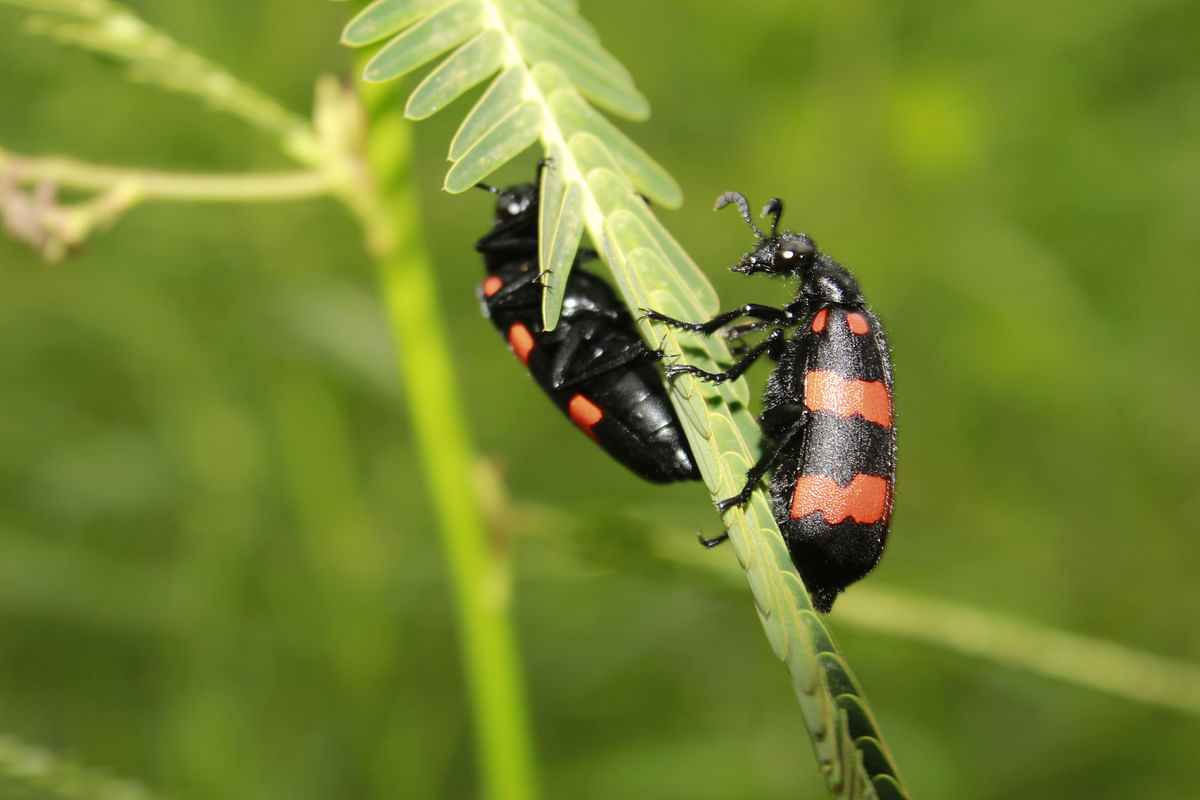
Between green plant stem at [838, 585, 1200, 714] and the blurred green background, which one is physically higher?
the blurred green background

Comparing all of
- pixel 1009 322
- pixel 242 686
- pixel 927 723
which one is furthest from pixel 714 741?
pixel 1009 322

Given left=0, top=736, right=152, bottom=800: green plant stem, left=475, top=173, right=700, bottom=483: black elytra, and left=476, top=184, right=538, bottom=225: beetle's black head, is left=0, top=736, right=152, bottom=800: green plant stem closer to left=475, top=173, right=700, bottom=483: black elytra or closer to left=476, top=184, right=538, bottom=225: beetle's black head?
left=475, top=173, right=700, bottom=483: black elytra

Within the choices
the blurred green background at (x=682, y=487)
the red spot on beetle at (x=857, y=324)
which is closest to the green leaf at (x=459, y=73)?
the red spot on beetle at (x=857, y=324)

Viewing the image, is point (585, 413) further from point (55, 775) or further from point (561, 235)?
point (55, 775)

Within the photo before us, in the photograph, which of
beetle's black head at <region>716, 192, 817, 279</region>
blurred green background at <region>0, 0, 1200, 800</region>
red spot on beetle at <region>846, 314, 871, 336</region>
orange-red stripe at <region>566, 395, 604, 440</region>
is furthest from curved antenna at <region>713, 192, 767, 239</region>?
blurred green background at <region>0, 0, 1200, 800</region>

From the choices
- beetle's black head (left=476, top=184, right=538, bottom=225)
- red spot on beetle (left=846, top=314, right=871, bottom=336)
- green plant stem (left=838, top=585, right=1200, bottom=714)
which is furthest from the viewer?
beetle's black head (left=476, top=184, right=538, bottom=225)
